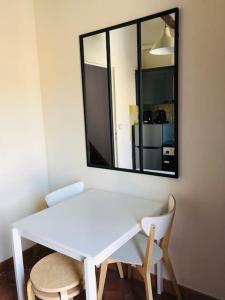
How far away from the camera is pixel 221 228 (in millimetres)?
1645

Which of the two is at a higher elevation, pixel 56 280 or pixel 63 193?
pixel 63 193

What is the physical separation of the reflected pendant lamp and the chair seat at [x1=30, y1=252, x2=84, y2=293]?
4.66 feet

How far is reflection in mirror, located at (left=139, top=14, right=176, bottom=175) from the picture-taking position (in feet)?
5.49

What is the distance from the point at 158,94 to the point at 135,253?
103 centimetres

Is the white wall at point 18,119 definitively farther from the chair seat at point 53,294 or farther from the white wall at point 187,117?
the chair seat at point 53,294

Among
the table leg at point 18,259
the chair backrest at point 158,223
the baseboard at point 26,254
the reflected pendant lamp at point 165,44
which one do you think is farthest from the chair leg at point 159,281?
the reflected pendant lamp at point 165,44

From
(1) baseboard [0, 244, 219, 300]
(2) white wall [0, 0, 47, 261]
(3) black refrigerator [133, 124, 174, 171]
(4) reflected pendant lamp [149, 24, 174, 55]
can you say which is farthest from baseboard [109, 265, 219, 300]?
(4) reflected pendant lamp [149, 24, 174, 55]

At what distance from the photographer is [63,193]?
79.7 inches

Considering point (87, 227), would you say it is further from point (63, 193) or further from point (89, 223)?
point (63, 193)

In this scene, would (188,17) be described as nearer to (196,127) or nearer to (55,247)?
(196,127)

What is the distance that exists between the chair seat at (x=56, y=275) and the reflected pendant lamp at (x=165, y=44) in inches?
55.9

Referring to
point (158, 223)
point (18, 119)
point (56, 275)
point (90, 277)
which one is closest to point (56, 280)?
point (56, 275)

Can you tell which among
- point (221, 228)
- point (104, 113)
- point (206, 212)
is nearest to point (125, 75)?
point (104, 113)

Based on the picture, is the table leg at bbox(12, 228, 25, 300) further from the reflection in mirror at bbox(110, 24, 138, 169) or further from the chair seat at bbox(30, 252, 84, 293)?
the reflection in mirror at bbox(110, 24, 138, 169)
